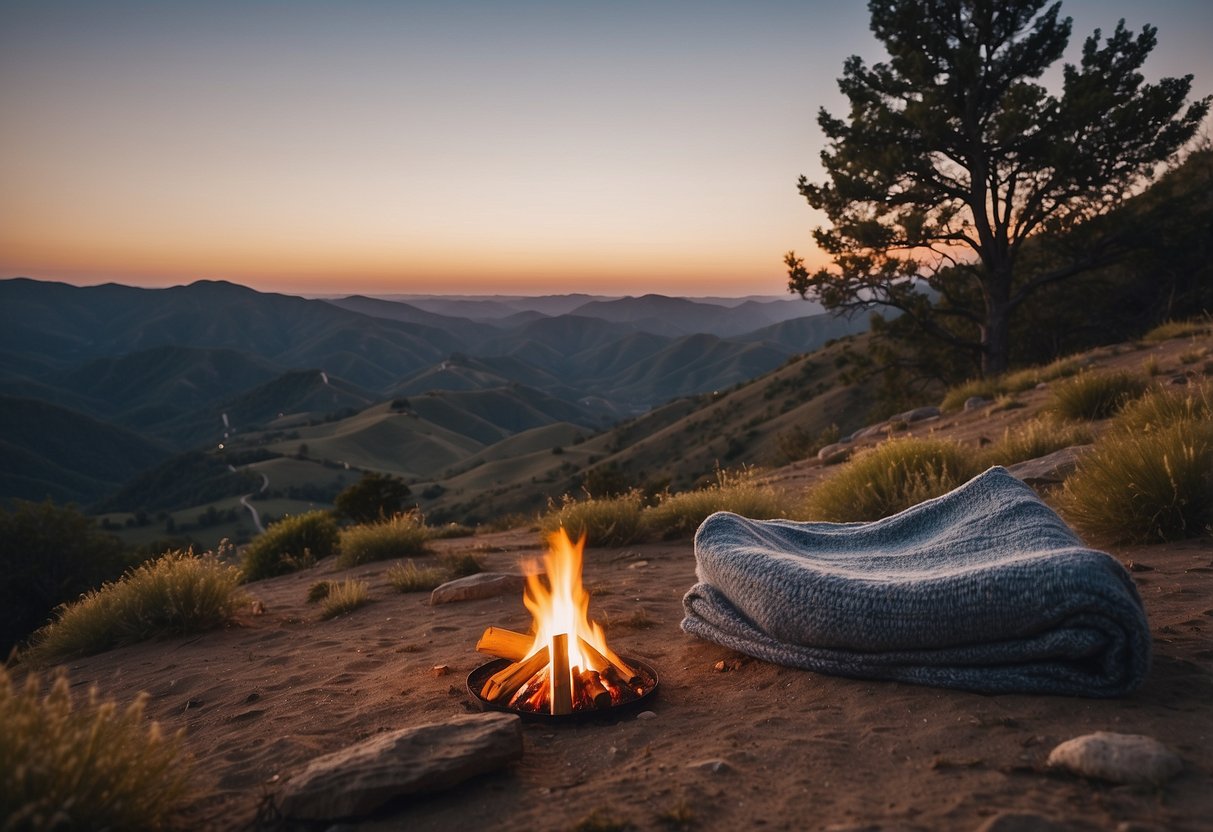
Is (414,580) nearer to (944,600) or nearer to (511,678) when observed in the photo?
(511,678)

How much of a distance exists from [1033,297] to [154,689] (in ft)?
85.4

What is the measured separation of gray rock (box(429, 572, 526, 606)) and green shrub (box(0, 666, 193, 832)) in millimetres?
3524

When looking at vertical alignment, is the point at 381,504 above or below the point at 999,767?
below

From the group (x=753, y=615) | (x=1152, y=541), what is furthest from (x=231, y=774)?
(x=1152, y=541)

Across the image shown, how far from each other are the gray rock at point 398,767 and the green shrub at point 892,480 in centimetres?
433

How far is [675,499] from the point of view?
27.7 ft

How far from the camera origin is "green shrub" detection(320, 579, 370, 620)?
5961mm

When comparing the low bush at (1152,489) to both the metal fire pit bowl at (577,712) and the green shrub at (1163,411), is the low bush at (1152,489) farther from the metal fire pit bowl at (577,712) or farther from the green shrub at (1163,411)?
the metal fire pit bowl at (577,712)

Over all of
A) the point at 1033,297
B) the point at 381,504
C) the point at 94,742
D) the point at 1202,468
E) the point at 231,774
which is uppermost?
the point at 1033,297

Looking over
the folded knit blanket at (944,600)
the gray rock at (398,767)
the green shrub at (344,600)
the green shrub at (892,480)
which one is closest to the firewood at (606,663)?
the folded knit blanket at (944,600)

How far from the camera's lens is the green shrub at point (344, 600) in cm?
596

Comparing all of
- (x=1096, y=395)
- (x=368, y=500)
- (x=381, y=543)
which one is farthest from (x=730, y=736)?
(x=368, y=500)

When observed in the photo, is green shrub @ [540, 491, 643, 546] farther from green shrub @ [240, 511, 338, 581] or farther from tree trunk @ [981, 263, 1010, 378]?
tree trunk @ [981, 263, 1010, 378]

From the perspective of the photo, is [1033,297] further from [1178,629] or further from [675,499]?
[1178,629]
